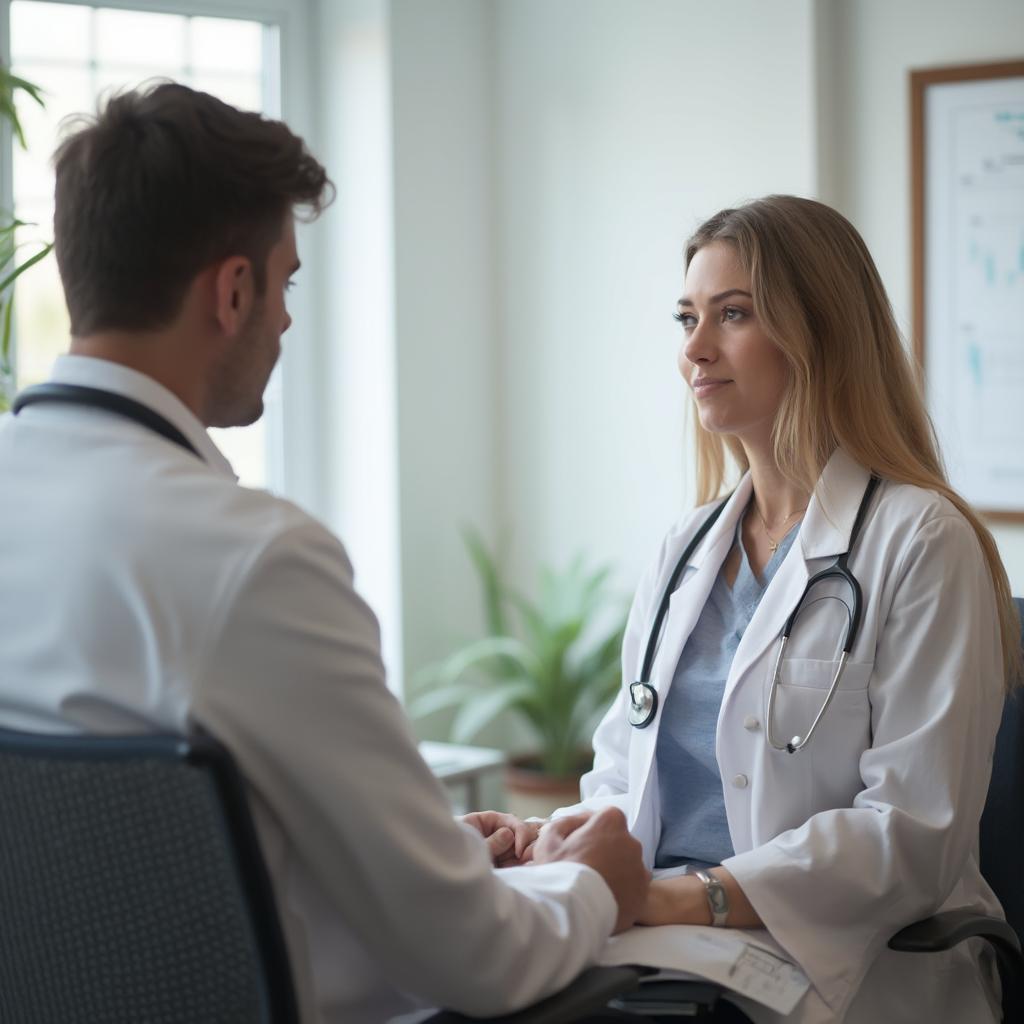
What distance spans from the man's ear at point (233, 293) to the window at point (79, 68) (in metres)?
2.29

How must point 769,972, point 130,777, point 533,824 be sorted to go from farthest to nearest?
point 533,824, point 769,972, point 130,777

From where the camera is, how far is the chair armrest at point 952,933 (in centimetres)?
163

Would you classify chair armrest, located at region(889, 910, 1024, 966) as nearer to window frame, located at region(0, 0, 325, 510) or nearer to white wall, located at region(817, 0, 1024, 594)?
white wall, located at region(817, 0, 1024, 594)

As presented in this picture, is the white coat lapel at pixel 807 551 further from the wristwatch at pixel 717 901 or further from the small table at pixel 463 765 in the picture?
the small table at pixel 463 765

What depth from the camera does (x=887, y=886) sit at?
1650 millimetres

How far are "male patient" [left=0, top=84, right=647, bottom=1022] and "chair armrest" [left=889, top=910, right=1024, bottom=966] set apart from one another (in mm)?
520

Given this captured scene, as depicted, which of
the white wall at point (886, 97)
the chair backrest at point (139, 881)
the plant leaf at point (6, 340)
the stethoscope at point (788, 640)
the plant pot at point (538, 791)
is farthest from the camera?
the plant pot at point (538, 791)

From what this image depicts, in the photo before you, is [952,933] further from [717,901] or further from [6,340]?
[6,340]

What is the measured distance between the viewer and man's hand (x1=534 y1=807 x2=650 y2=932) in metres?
1.48

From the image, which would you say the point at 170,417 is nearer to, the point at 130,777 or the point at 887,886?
the point at 130,777

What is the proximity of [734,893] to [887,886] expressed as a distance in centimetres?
18

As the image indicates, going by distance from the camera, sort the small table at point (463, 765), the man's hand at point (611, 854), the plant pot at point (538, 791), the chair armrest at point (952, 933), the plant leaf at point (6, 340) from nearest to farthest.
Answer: the man's hand at point (611, 854) < the chair armrest at point (952, 933) < the plant leaf at point (6, 340) < the small table at point (463, 765) < the plant pot at point (538, 791)

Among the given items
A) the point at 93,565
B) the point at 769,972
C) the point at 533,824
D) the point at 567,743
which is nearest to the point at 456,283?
the point at 567,743

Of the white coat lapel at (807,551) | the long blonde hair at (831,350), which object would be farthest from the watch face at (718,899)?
the long blonde hair at (831,350)
